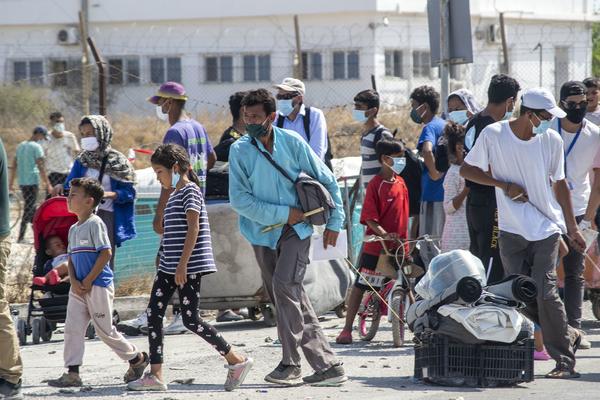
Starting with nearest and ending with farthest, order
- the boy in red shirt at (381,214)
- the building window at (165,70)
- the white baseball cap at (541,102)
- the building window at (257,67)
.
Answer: the white baseball cap at (541,102)
the boy in red shirt at (381,214)
the building window at (257,67)
the building window at (165,70)

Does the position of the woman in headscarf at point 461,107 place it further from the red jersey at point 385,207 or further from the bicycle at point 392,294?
the bicycle at point 392,294

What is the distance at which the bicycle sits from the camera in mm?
10094

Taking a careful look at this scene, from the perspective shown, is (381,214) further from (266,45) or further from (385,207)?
(266,45)

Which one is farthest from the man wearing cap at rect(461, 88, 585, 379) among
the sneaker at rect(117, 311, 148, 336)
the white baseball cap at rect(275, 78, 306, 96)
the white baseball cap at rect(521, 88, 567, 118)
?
the sneaker at rect(117, 311, 148, 336)

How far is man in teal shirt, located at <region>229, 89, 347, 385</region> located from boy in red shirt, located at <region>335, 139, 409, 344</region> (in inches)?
75.9

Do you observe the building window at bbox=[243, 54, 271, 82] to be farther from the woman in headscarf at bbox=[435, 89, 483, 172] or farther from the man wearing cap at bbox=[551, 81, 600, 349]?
the man wearing cap at bbox=[551, 81, 600, 349]

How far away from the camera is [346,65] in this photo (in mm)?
43062

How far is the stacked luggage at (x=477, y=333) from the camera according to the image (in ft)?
26.2

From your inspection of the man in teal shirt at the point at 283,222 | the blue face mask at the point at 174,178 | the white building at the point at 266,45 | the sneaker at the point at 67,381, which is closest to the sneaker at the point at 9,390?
the sneaker at the point at 67,381

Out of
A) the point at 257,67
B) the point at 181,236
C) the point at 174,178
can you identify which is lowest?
the point at 181,236

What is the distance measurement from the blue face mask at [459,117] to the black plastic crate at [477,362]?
3409mm

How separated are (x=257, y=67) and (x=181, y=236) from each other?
120 feet

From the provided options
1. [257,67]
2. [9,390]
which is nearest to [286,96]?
[9,390]

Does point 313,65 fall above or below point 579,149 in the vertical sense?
above
